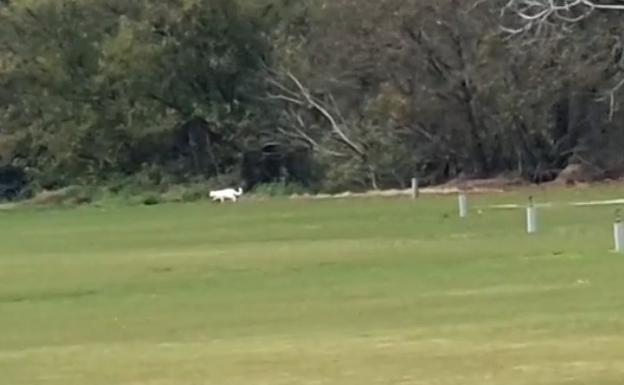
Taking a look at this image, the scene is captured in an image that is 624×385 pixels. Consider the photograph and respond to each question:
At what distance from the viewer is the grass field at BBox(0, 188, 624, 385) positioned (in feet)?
51.0

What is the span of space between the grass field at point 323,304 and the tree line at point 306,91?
16.7 m

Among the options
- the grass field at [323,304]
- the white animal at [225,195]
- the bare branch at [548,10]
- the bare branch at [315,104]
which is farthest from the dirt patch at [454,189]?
the grass field at [323,304]

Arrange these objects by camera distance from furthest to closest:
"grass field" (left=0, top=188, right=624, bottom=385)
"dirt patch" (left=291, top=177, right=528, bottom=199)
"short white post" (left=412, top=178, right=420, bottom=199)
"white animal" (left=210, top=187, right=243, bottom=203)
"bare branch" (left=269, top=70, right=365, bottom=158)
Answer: "bare branch" (left=269, top=70, right=365, bottom=158), "white animal" (left=210, top=187, right=243, bottom=203), "dirt patch" (left=291, top=177, right=528, bottom=199), "short white post" (left=412, top=178, right=420, bottom=199), "grass field" (left=0, top=188, right=624, bottom=385)

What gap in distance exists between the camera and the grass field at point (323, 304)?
15539 millimetres

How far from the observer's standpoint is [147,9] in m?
67.5

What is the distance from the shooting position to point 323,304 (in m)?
22.9

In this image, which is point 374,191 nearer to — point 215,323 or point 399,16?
point 399,16

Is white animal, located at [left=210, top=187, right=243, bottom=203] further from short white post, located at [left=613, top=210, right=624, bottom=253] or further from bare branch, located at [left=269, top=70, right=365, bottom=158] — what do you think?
short white post, located at [left=613, top=210, right=624, bottom=253]

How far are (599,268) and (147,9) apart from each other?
43.2 m

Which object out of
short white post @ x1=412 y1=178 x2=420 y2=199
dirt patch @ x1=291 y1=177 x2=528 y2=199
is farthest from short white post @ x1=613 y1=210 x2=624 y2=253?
dirt patch @ x1=291 y1=177 x2=528 y2=199

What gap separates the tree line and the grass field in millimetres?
16710

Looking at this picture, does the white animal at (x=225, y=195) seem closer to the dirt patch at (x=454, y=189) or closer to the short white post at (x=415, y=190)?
the dirt patch at (x=454, y=189)

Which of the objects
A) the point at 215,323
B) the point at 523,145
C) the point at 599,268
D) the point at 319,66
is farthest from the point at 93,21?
the point at 215,323

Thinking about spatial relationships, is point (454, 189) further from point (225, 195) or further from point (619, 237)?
point (619, 237)
